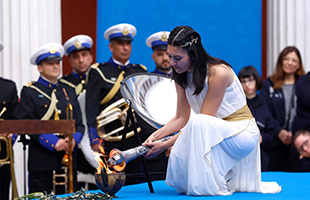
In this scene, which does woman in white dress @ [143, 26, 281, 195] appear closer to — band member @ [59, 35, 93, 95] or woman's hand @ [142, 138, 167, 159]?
woman's hand @ [142, 138, 167, 159]

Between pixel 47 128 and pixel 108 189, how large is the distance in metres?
1.10

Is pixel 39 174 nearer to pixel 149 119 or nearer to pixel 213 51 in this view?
pixel 149 119

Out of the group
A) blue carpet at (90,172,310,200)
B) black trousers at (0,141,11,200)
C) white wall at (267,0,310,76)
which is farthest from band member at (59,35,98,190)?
white wall at (267,0,310,76)

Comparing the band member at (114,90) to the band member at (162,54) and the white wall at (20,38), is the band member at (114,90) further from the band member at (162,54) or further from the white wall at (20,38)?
the white wall at (20,38)

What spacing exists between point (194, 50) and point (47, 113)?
203 centimetres

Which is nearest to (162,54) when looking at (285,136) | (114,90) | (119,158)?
(114,90)

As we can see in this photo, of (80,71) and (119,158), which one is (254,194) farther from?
(80,71)

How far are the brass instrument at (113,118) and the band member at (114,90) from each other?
36 mm

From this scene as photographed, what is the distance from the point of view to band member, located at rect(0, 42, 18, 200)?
194 inches

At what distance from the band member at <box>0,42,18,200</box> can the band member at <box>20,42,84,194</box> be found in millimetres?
161

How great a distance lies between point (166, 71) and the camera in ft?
18.1

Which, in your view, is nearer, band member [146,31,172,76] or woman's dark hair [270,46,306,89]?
band member [146,31,172,76]

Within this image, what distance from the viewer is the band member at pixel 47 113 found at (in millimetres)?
4895

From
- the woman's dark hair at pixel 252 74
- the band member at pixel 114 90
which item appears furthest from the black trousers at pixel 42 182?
the woman's dark hair at pixel 252 74
